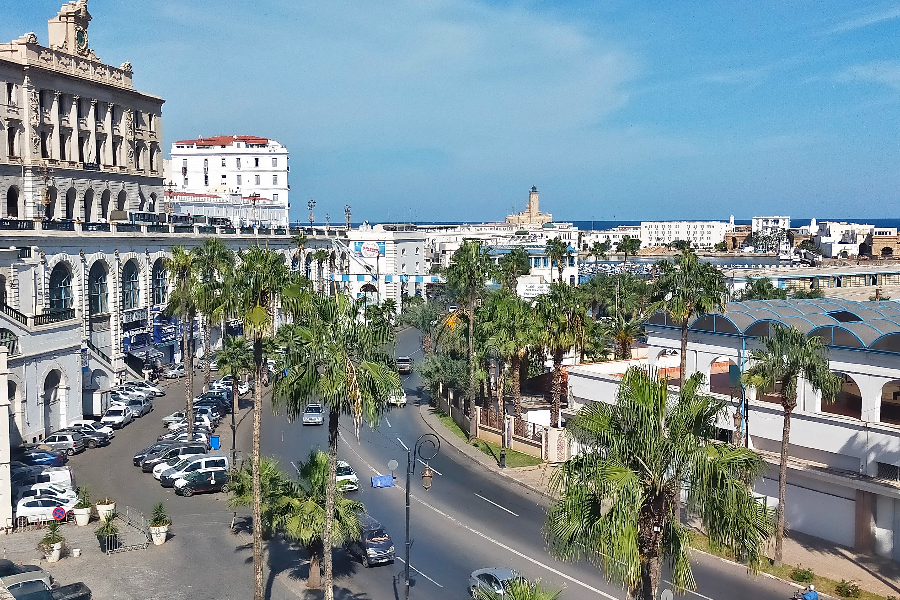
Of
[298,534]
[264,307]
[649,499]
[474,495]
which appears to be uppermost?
[264,307]

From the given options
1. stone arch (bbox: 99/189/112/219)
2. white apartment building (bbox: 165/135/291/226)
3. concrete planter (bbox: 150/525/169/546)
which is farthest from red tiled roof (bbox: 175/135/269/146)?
concrete planter (bbox: 150/525/169/546)

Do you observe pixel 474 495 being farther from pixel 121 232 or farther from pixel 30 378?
pixel 121 232

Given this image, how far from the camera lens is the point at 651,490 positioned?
15.5 m

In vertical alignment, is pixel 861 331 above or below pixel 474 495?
above

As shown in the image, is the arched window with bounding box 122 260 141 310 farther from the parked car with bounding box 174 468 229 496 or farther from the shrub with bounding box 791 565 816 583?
the shrub with bounding box 791 565 816 583

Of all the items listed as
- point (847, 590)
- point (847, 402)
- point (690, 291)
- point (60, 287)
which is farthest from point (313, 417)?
point (847, 590)

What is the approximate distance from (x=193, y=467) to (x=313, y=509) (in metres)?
14.1

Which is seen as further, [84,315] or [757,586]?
[84,315]

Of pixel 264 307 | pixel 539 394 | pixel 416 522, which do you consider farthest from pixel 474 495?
pixel 539 394

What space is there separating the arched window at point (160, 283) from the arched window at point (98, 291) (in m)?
6.23

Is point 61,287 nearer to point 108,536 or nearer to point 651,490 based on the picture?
point 108,536

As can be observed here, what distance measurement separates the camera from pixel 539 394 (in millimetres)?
56250

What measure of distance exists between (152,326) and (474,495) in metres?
36.2

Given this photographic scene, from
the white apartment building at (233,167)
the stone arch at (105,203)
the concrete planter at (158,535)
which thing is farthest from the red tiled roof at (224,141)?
the concrete planter at (158,535)
